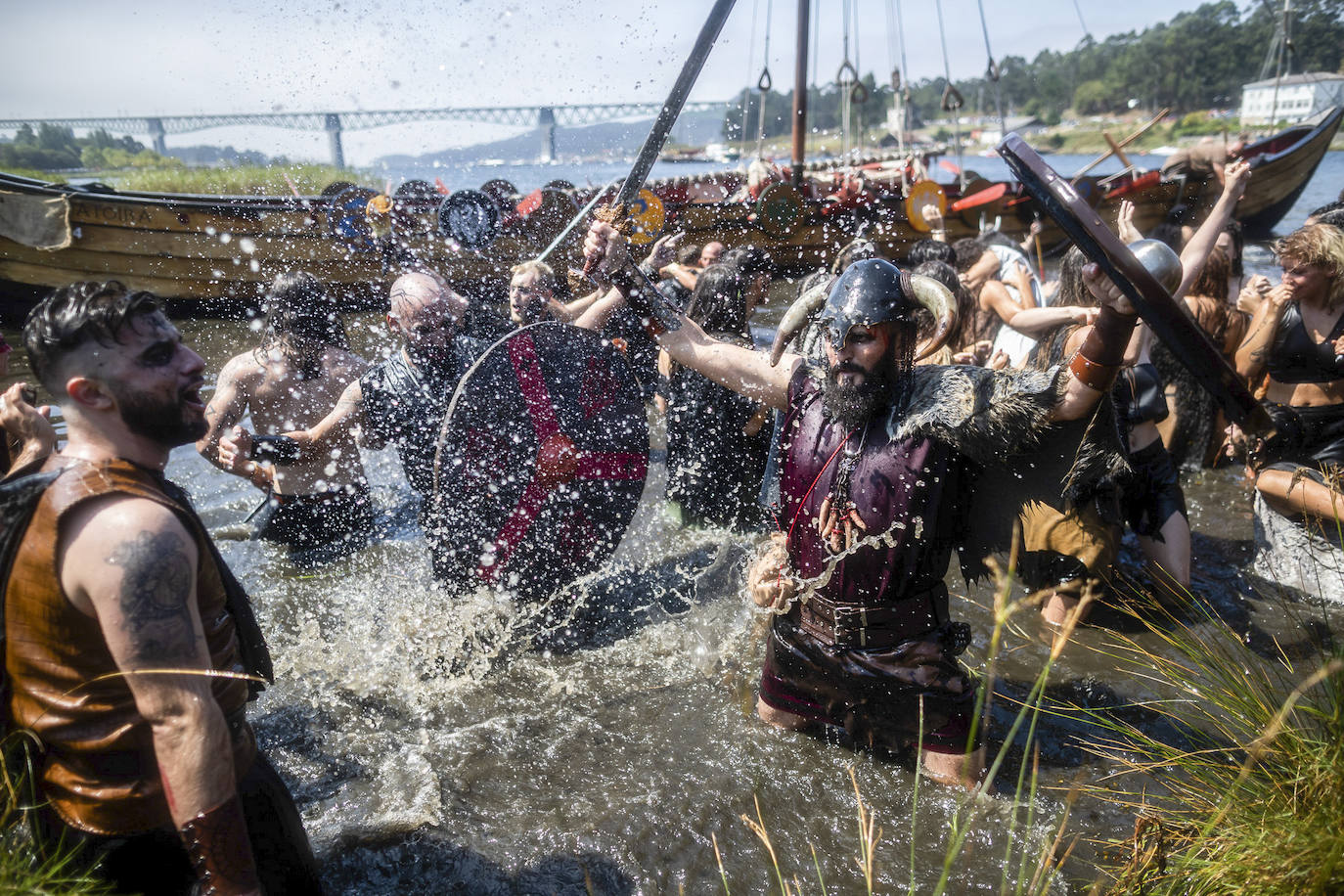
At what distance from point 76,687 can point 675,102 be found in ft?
9.27

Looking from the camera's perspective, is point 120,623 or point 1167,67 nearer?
point 120,623

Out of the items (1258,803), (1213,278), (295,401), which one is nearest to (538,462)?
(295,401)

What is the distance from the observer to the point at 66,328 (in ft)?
5.60

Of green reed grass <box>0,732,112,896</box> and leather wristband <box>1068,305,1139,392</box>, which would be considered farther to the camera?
leather wristband <box>1068,305,1139,392</box>

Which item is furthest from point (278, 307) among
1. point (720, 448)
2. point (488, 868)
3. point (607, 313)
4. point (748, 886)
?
point (748, 886)

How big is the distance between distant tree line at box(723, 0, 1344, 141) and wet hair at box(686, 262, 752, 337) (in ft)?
239

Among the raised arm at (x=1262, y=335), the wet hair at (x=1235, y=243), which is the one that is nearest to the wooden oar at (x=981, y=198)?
the wet hair at (x=1235, y=243)

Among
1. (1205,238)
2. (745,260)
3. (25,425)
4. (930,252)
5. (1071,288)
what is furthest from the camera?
(930,252)

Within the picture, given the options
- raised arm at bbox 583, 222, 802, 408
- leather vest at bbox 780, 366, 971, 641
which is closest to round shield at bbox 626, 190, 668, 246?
raised arm at bbox 583, 222, 802, 408

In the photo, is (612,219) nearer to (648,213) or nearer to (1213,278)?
(1213,278)

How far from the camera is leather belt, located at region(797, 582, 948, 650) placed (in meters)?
2.75

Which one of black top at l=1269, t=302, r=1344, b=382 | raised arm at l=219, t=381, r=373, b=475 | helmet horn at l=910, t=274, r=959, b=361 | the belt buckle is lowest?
the belt buckle

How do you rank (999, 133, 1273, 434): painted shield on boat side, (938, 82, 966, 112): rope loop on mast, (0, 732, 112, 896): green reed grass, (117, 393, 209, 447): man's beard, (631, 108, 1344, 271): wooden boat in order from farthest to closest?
(938, 82, 966, 112): rope loop on mast < (631, 108, 1344, 271): wooden boat < (999, 133, 1273, 434): painted shield on boat side < (117, 393, 209, 447): man's beard < (0, 732, 112, 896): green reed grass

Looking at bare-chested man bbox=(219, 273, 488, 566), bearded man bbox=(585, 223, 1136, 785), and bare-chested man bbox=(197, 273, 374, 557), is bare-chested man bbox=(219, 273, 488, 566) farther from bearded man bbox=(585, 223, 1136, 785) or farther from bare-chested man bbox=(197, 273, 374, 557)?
bearded man bbox=(585, 223, 1136, 785)
